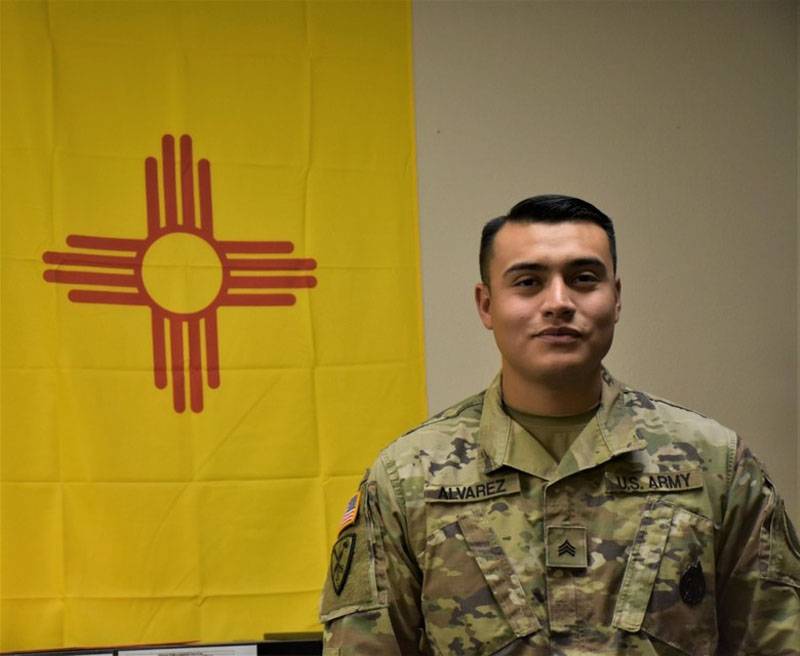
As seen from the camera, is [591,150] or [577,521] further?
[591,150]

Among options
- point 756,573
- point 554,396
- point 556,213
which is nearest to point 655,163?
point 556,213

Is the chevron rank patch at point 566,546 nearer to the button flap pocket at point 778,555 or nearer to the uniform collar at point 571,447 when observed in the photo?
the uniform collar at point 571,447

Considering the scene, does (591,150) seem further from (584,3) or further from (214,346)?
(214,346)

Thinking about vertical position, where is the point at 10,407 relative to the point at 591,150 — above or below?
below

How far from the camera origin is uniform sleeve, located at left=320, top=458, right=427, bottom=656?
1.61 metres

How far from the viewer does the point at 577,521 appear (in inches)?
63.2

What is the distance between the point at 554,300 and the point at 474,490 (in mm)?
339

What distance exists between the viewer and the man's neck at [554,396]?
65.7 inches

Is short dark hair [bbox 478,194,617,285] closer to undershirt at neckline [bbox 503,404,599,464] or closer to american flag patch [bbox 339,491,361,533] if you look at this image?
undershirt at neckline [bbox 503,404,599,464]

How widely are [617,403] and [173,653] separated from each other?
1.18 metres

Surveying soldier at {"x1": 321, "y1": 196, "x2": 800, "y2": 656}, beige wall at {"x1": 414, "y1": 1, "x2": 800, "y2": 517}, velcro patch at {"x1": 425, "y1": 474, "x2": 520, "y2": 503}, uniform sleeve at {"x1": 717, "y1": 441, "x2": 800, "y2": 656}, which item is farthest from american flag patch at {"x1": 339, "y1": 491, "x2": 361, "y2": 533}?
beige wall at {"x1": 414, "y1": 1, "x2": 800, "y2": 517}

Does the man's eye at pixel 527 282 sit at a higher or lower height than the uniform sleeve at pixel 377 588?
higher

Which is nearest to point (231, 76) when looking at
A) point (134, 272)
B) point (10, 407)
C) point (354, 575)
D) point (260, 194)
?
point (260, 194)

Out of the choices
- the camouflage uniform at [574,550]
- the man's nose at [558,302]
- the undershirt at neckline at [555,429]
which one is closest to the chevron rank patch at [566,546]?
the camouflage uniform at [574,550]
